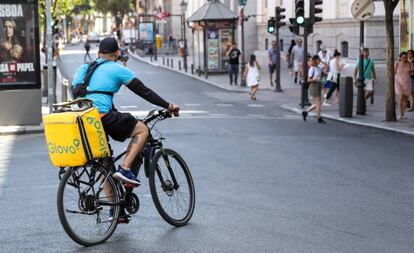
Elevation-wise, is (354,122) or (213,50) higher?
(213,50)

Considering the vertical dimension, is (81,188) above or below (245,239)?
above

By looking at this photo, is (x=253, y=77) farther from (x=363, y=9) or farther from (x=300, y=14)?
(x=363, y=9)

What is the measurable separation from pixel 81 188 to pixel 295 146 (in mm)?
8091

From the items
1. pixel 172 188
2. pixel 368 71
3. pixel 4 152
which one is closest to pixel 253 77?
pixel 368 71

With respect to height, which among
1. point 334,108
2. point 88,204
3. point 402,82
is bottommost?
point 334,108

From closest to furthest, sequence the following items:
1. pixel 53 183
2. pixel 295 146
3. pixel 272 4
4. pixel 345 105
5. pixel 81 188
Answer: pixel 81 188
pixel 53 183
pixel 295 146
pixel 345 105
pixel 272 4

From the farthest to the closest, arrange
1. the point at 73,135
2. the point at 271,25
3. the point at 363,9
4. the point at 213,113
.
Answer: the point at 271,25
the point at 213,113
the point at 363,9
the point at 73,135

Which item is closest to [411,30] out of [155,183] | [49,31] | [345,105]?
[345,105]

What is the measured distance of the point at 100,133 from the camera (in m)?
6.92

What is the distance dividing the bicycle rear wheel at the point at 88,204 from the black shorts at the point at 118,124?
346 mm

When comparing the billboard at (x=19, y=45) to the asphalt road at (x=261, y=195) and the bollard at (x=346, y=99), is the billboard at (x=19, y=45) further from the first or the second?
the bollard at (x=346, y=99)

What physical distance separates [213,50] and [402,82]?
68.0 feet

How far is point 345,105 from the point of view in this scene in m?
21.1

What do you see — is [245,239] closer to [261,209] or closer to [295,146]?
[261,209]
